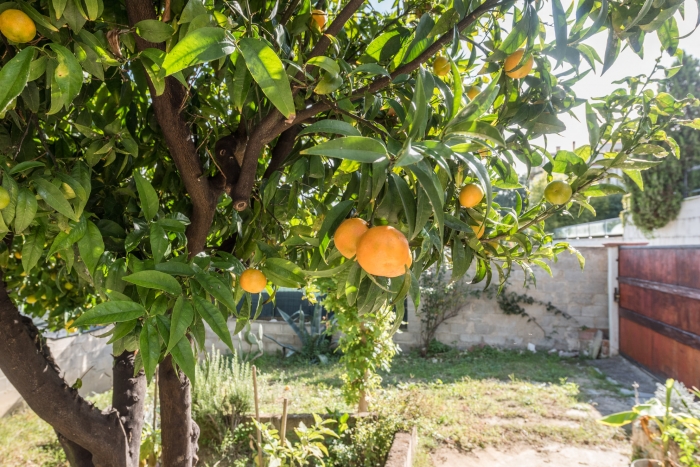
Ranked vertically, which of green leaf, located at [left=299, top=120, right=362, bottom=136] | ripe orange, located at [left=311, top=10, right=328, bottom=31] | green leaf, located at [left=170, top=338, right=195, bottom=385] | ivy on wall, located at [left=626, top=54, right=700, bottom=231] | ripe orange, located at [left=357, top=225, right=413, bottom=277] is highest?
ivy on wall, located at [left=626, top=54, right=700, bottom=231]

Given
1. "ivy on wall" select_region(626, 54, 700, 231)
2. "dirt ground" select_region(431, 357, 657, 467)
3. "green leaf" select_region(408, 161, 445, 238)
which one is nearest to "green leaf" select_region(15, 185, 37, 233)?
"green leaf" select_region(408, 161, 445, 238)

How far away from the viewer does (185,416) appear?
1.47m

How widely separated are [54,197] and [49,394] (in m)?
0.77

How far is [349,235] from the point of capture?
61cm

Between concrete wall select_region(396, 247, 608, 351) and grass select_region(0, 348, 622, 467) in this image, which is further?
concrete wall select_region(396, 247, 608, 351)

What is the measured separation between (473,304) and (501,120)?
5451 millimetres

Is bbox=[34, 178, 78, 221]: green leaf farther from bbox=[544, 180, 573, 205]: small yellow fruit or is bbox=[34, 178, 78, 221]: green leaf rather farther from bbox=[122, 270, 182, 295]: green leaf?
bbox=[544, 180, 573, 205]: small yellow fruit

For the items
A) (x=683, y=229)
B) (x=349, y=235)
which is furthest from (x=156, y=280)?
(x=683, y=229)

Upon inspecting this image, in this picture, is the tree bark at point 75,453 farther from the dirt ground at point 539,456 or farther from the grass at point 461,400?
the dirt ground at point 539,456

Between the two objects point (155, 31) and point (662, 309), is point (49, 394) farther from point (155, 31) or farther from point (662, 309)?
point (662, 309)

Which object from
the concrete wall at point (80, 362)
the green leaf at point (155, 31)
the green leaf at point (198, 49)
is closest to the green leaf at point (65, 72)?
the green leaf at point (155, 31)

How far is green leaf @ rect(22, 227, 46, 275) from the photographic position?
790mm

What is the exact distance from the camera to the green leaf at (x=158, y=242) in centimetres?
73

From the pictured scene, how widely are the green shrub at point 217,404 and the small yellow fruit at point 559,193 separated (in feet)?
8.60
